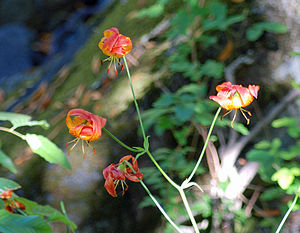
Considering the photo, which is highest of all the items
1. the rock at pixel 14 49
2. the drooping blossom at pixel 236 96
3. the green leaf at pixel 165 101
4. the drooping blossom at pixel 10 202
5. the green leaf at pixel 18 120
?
the drooping blossom at pixel 236 96

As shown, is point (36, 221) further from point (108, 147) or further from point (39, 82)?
point (39, 82)

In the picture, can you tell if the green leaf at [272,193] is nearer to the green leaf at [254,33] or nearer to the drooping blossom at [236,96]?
the green leaf at [254,33]

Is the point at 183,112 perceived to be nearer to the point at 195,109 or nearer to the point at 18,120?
the point at 195,109

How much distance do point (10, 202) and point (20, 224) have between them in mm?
208

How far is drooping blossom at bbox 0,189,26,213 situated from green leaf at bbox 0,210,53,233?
11cm

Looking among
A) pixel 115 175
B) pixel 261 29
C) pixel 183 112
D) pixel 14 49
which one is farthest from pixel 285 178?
pixel 14 49

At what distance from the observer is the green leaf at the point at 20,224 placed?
735mm

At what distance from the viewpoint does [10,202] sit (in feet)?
3.12

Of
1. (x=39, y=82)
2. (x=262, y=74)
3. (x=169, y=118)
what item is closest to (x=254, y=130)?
(x=262, y=74)

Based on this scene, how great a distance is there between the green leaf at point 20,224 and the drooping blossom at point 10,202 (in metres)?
0.11

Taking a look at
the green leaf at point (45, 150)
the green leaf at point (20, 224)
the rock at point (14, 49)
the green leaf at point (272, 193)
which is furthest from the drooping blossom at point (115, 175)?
the rock at point (14, 49)

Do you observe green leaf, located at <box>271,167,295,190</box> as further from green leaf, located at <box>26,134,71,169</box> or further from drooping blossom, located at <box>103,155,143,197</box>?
green leaf, located at <box>26,134,71,169</box>

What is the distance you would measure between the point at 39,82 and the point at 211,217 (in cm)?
161

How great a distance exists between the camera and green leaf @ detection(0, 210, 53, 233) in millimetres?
735
